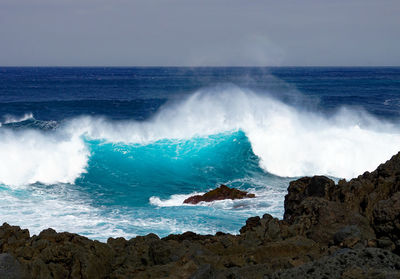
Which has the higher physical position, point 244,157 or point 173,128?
point 173,128

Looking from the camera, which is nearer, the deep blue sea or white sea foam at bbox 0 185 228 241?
white sea foam at bbox 0 185 228 241

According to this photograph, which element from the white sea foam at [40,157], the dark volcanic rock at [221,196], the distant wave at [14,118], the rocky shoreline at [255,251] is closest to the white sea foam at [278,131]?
the white sea foam at [40,157]

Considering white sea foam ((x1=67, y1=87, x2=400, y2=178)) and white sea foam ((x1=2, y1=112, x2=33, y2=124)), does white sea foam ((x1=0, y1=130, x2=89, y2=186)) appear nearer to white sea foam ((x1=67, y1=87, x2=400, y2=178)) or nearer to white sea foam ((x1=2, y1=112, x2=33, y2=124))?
white sea foam ((x1=67, y1=87, x2=400, y2=178))

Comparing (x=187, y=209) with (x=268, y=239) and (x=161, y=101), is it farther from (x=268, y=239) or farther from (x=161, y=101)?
(x=161, y=101)

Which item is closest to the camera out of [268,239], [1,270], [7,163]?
[1,270]

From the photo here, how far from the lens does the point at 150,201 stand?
1476 cm

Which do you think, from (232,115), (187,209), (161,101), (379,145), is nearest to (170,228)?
(187,209)

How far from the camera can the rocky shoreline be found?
4.70 meters

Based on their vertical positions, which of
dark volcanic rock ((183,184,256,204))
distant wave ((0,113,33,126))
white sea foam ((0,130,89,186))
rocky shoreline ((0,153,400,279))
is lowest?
rocky shoreline ((0,153,400,279))

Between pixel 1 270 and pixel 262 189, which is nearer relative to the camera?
pixel 1 270

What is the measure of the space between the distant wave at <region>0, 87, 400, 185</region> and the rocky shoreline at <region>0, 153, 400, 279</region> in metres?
11.0

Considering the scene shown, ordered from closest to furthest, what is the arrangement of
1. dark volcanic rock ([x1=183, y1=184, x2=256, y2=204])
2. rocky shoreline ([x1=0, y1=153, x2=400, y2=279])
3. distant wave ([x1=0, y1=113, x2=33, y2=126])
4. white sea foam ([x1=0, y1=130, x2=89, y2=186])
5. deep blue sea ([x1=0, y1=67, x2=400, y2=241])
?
rocky shoreline ([x1=0, y1=153, x2=400, y2=279]), deep blue sea ([x1=0, y1=67, x2=400, y2=241]), dark volcanic rock ([x1=183, y1=184, x2=256, y2=204]), white sea foam ([x1=0, y1=130, x2=89, y2=186]), distant wave ([x1=0, y1=113, x2=33, y2=126])

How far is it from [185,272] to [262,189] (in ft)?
34.9

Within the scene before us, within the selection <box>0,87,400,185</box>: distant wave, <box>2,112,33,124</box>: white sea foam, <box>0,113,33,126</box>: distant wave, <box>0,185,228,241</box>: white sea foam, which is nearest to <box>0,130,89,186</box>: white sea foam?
<box>0,87,400,185</box>: distant wave
